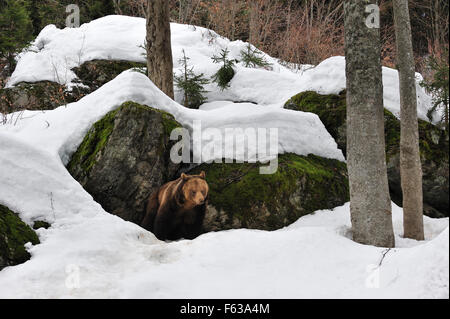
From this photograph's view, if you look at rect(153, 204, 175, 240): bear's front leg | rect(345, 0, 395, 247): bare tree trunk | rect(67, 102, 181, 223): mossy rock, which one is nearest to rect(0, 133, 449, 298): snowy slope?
rect(345, 0, 395, 247): bare tree trunk

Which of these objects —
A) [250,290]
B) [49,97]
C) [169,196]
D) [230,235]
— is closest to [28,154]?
[169,196]

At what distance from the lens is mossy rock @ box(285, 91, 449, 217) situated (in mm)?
5496

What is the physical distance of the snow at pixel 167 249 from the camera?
2.30 metres

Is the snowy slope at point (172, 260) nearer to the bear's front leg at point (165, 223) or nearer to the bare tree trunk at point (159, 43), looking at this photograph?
the bear's front leg at point (165, 223)

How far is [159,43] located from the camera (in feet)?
Answer: 21.4

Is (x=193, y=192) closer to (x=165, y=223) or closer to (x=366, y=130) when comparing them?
(x=165, y=223)

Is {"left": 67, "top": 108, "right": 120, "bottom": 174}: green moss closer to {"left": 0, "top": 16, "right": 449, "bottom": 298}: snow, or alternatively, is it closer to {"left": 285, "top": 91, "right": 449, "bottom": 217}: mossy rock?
{"left": 0, "top": 16, "right": 449, "bottom": 298}: snow

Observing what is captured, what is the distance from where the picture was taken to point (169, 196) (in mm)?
4266

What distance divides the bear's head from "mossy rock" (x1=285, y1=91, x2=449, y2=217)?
329cm

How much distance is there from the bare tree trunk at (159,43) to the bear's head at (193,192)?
9.89ft

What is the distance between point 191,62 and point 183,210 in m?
6.33

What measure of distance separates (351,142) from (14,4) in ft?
37.6

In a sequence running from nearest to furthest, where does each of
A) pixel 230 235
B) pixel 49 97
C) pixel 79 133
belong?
pixel 230 235 < pixel 79 133 < pixel 49 97
